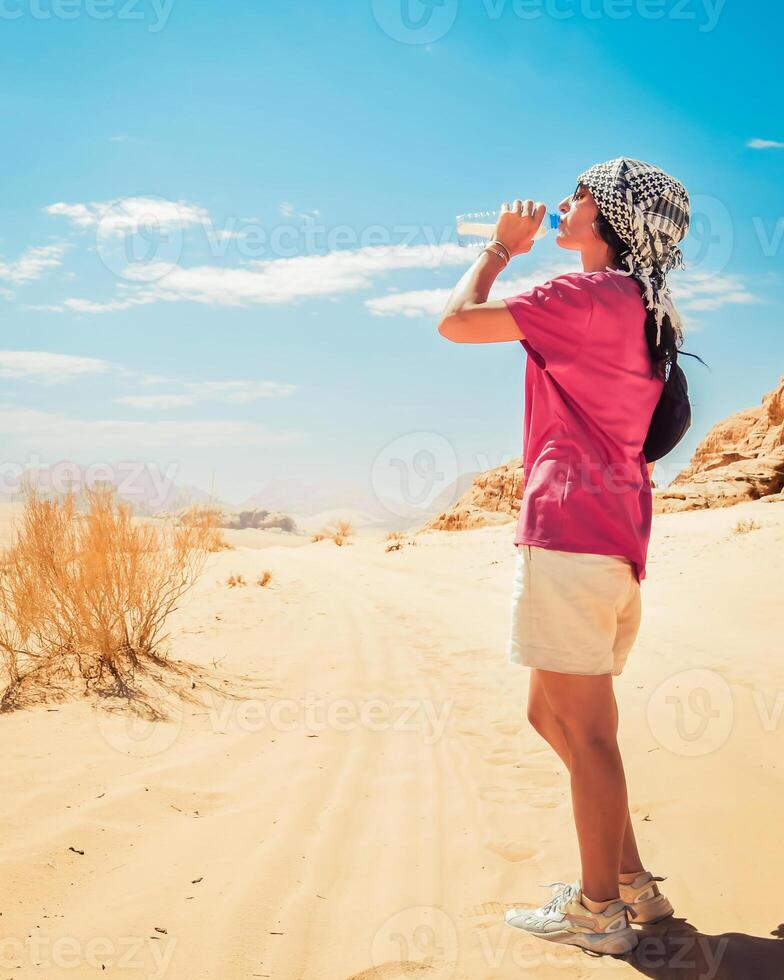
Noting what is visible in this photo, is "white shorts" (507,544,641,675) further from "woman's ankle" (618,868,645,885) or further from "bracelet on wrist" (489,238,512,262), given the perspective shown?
"bracelet on wrist" (489,238,512,262)

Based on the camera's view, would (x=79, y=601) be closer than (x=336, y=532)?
Yes

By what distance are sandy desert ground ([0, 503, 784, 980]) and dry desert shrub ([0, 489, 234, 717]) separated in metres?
0.48

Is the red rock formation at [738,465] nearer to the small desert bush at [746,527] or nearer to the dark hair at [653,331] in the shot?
the small desert bush at [746,527]

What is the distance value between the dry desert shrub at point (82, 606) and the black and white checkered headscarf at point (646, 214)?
12.3 feet

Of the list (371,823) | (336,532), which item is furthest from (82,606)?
(336,532)

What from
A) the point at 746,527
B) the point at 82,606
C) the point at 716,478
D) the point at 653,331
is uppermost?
the point at 716,478

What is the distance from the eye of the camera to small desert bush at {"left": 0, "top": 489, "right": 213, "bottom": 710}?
5.06m

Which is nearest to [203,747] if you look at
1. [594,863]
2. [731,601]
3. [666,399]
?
[594,863]

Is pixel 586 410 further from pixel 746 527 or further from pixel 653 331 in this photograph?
pixel 746 527

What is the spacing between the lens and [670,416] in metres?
2.35

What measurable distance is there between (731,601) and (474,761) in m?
5.15

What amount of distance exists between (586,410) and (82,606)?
409 cm

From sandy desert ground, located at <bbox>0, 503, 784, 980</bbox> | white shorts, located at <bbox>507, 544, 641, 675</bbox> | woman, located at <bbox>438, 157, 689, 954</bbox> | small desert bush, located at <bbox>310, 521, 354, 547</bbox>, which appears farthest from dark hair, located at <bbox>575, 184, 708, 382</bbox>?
small desert bush, located at <bbox>310, 521, 354, 547</bbox>

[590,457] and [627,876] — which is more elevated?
[590,457]
